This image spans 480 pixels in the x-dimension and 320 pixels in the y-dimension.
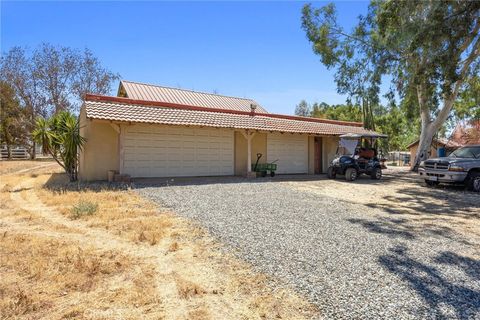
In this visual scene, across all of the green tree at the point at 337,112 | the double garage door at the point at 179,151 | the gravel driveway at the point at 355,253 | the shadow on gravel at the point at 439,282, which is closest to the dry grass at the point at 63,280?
the gravel driveway at the point at 355,253

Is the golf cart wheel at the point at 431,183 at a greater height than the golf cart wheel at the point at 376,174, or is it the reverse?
the golf cart wheel at the point at 376,174

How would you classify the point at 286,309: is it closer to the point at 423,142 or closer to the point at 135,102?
the point at 135,102

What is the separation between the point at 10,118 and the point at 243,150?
24.6m

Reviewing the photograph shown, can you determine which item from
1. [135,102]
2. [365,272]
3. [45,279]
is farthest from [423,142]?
[45,279]

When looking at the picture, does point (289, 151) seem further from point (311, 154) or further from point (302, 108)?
point (302, 108)

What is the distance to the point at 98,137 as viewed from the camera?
39.9 feet

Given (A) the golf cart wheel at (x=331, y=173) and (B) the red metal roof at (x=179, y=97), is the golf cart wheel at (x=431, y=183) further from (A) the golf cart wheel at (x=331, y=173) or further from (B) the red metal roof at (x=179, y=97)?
(B) the red metal roof at (x=179, y=97)

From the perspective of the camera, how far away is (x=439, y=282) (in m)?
3.42

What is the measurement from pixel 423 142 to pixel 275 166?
10.3m

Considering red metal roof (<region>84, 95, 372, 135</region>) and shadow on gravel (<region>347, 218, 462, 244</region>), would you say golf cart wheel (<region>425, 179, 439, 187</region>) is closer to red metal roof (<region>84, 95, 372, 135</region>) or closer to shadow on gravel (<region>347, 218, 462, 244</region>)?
red metal roof (<region>84, 95, 372, 135</region>)

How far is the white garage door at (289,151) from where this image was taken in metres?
16.7

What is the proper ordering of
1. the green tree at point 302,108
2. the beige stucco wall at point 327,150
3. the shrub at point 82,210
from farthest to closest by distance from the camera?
the green tree at point 302,108 → the beige stucco wall at point 327,150 → the shrub at point 82,210

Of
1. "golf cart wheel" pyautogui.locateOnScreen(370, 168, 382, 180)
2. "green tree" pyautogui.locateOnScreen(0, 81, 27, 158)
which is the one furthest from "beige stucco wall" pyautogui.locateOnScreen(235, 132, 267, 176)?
"green tree" pyautogui.locateOnScreen(0, 81, 27, 158)

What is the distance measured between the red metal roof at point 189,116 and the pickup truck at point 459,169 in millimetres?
5910
